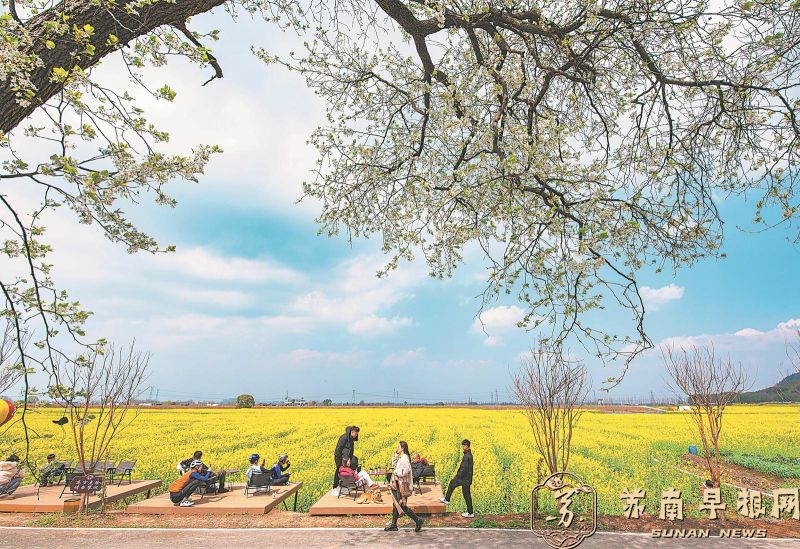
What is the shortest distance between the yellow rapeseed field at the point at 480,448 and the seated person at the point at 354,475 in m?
2.18

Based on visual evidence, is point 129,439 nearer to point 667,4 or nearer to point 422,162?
point 422,162

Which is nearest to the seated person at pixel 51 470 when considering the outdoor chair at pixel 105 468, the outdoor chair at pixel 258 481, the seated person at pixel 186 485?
the outdoor chair at pixel 105 468

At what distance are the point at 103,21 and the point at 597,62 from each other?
21.8ft

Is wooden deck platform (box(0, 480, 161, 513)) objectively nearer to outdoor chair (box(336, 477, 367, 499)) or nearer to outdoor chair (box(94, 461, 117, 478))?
outdoor chair (box(94, 461, 117, 478))

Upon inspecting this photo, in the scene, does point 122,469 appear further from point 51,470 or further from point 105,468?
point 51,470

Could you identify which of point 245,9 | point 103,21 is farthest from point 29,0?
point 245,9

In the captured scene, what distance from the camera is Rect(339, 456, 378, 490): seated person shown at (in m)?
10.5

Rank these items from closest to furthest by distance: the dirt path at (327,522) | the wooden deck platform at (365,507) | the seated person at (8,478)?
1. the dirt path at (327,522)
2. the wooden deck platform at (365,507)
3. the seated person at (8,478)

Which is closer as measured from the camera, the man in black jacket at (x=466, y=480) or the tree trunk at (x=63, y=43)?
the tree trunk at (x=63, y=43)

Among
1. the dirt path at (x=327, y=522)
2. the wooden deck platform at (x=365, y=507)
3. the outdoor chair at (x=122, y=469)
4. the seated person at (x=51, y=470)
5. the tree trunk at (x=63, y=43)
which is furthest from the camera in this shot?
the outdoor chair at (x=122, y=469)

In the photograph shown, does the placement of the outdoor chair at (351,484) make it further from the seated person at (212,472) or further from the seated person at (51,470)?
the seated person at (51,470)

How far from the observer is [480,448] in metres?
20.0

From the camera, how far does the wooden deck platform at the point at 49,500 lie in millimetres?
10438

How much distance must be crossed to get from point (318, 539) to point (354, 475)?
230cm
